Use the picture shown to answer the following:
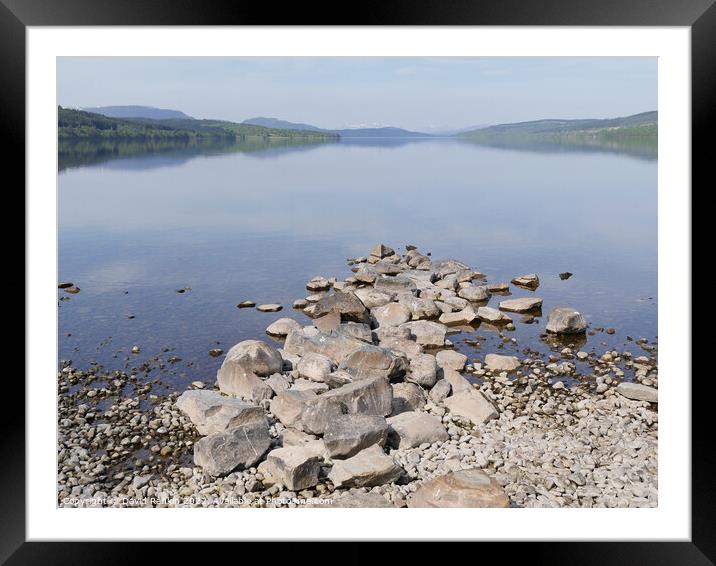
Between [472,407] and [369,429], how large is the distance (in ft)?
6.43

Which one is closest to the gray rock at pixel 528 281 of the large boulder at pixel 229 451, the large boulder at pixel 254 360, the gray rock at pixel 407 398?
the gray rock at pixel 407 398

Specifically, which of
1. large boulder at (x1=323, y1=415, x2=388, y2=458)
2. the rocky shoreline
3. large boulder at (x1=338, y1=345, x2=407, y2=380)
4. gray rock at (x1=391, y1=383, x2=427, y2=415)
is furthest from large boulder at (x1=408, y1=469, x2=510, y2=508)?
large boulder at (x1=338, y1=345, x2=407, y2=380)

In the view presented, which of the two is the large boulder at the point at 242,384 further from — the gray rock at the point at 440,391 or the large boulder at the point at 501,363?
the large boulder at the point at 501,363

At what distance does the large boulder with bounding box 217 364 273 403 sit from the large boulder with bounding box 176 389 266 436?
474 mm

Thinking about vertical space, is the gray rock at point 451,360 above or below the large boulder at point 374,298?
below

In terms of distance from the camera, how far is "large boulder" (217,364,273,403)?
952cm

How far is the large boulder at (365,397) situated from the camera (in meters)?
8.48

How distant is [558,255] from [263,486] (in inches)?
602

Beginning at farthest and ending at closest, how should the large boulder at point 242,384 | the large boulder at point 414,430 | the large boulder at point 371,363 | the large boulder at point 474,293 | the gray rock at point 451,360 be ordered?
the large boulder at point 474,293 → the gray rock at point 451,360 → the large boulder at point 371,363 → the large boulder at point 242,384 → the large boulder at point 414,430

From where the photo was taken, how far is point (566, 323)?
12.9 m

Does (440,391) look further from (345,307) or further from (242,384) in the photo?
(345,307)

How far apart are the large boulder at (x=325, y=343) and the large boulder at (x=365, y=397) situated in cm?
149

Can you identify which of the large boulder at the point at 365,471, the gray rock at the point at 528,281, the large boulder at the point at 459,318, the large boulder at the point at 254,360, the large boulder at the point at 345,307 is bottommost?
the large boulder at the point at 365,471
